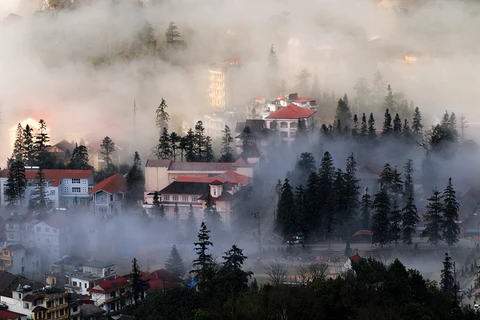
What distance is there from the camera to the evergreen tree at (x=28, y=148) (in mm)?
46438

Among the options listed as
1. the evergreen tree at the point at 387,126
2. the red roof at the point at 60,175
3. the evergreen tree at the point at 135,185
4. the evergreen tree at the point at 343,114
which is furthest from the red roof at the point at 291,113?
the red roof at the point at 60,175

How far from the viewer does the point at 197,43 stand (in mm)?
60969

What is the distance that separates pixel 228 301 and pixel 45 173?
17.7m

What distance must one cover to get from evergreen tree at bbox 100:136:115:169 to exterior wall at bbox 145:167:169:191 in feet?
12.0

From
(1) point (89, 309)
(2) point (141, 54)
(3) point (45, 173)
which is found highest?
(2) point (141, 54)

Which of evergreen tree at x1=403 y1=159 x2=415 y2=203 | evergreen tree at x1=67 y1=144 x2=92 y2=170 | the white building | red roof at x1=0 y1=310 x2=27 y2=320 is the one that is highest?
evergreen tree at x1=67 y1=144 x2=92 y2=170

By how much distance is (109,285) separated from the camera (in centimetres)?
3334

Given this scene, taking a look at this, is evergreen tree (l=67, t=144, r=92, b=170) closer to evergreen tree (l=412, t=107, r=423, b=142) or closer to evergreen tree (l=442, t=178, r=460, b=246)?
evergreen tree (l=412, t=107, r=423, b=142)

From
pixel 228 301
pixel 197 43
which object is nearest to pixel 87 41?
pixel 197 43

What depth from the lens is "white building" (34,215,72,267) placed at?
3928cm

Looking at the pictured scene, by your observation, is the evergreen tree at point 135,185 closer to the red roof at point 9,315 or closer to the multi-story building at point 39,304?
the multi-story building at point 39,304

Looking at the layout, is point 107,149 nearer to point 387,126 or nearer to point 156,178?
point 156,178

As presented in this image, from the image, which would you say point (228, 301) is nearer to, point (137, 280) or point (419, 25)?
point (137, 280)

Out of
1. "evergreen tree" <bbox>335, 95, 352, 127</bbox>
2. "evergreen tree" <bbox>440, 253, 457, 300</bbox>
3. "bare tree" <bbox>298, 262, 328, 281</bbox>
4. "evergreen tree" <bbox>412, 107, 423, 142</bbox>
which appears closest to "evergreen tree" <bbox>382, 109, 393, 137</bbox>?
"evergreen tree" <bbox>412, 107, 423, 142</bbox>
